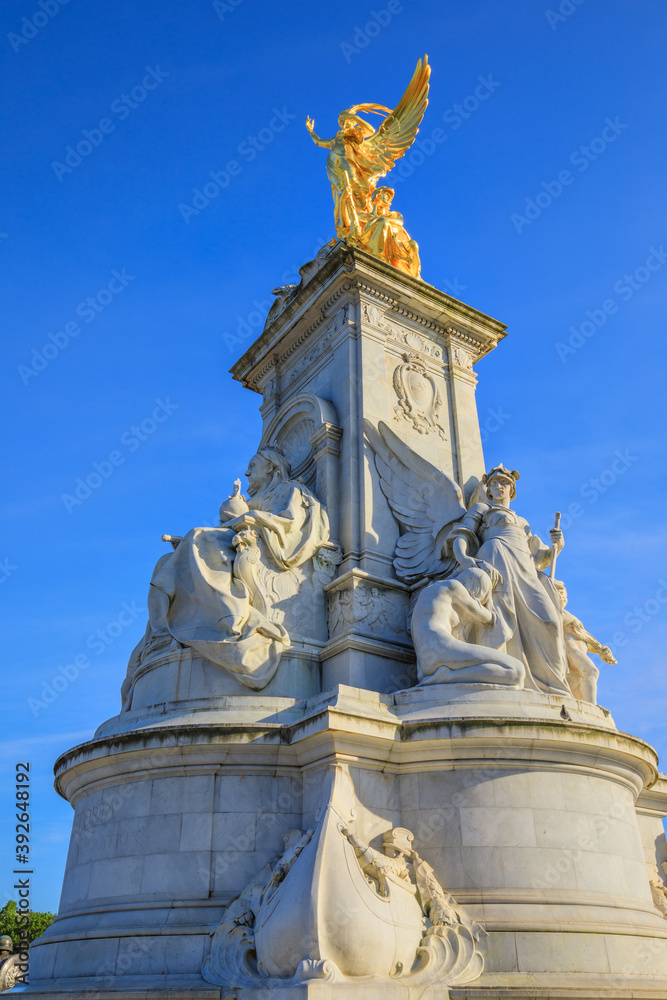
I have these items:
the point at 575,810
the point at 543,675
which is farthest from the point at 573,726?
the point at 543,675

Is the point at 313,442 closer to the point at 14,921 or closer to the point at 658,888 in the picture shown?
the point at 658,888

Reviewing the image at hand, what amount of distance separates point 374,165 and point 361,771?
12.1 metres

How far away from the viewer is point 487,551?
11500 mm

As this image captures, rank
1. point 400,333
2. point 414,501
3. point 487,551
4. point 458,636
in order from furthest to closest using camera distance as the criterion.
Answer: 1. point 400,333
2. point 414,501
3. point 487,551
4. point 458,636

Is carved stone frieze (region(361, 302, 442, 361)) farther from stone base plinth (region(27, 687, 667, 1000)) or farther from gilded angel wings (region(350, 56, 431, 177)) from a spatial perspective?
stone base plinth (region(27, 687, 667, 1000))

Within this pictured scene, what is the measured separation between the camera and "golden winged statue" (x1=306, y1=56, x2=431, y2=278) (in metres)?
16.0

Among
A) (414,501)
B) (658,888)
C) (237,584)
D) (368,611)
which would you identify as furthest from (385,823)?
(414,501)

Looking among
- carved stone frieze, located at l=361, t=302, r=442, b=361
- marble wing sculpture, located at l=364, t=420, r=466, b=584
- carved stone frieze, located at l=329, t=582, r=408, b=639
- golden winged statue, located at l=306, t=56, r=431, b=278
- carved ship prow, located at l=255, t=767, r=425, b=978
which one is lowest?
carved ship prow, located at l=255, t=767, r=425, b=978

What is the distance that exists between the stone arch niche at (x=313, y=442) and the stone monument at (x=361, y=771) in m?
0.05

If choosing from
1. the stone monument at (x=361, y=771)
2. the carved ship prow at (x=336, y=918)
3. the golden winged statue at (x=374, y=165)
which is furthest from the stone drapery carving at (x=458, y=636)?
the golden winged statue at (x=374, y=165)

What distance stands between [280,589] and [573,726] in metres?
4.46

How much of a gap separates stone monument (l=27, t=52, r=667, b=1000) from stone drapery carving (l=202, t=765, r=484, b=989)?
0.02m

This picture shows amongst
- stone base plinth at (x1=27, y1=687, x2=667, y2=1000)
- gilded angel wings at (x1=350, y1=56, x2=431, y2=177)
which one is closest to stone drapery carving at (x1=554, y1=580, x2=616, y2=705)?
stone base plinth at (x1=27, y1=687, x2=667, y2=1000)

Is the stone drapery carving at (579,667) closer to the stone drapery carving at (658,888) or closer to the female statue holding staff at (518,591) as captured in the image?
the female statue holding staff at (518,591)
